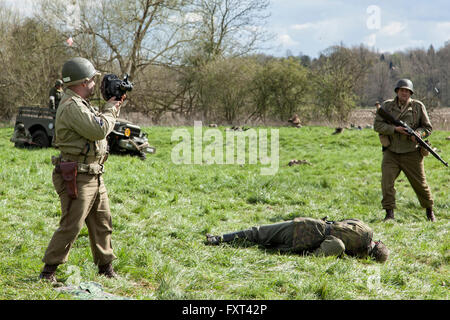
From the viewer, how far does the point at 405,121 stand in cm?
784

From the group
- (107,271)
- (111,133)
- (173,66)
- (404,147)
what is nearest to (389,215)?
(404,147)

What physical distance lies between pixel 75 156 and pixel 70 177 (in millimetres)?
227

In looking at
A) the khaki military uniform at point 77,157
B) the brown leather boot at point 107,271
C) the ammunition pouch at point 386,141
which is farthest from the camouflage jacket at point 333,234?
the ammunition pouch at point 386,141

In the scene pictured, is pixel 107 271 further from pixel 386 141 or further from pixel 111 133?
pixel 111 133

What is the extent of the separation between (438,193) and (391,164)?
3265 millimetres

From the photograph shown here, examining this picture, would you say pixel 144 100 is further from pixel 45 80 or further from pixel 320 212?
pixel 320 212

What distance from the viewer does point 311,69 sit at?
92.3 feet

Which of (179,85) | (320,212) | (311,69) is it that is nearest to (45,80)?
(179,85)

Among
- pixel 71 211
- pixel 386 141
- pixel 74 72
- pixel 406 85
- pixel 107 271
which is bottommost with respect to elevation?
pixel 107 271

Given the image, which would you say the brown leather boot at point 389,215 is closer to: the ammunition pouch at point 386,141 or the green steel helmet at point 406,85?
the ammunition pouch at point 386,141

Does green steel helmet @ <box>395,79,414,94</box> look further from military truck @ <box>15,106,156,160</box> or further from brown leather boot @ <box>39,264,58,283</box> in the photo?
military truck @ <box>15,106,156,160</box>

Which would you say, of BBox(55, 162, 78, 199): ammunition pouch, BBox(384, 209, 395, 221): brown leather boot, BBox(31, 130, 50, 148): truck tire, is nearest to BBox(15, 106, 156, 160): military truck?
BBox(31, 130, 50, 148): truck tire

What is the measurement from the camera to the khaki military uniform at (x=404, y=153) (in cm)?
772

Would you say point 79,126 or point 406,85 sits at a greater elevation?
point 406,85
